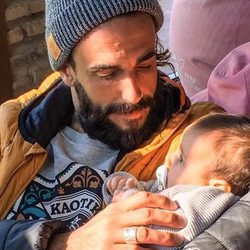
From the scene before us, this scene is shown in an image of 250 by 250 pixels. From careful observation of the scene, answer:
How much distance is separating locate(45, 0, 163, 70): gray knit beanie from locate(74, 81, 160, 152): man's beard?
0.13 m

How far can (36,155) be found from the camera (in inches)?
74.4

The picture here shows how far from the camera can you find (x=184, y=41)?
290 cm

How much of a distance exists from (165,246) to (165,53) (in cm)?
92

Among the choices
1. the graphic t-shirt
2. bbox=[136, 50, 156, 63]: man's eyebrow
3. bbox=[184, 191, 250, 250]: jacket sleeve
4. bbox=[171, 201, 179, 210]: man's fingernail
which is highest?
bbox=[136, 50, 156, 63]: man's eyebrow

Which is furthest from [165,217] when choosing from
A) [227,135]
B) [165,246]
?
[227,135]

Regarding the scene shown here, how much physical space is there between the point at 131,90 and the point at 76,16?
0.27m

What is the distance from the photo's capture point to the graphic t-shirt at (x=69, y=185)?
1786mm

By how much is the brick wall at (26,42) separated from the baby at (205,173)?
2.39 metres

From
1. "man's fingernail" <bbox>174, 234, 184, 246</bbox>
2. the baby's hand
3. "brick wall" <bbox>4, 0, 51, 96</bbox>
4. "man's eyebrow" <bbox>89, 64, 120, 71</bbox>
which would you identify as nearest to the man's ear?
"man's eyebrow" <bbox>89, 64, 120, 71</bbox>

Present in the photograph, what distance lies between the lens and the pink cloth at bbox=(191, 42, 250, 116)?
2070 millimetres

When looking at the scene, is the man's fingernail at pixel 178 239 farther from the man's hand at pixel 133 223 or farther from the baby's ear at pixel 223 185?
the baby's ear at pixel 223 185

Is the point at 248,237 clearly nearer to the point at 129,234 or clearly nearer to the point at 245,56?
the point at 129,234

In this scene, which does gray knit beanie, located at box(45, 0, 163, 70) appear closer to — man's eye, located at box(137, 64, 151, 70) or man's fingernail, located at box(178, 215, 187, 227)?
man's eye, located at box(137, 64, 151, 70)

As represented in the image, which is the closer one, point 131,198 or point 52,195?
point 131,198
